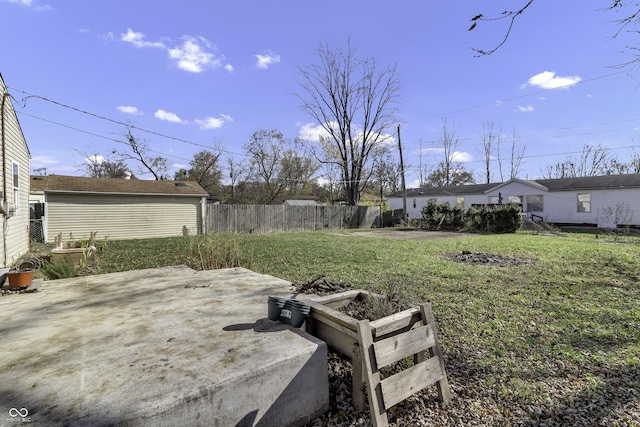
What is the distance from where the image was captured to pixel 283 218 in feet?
58.5

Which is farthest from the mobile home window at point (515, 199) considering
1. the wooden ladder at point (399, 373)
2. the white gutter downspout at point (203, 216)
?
the wooden ladder at point (399, 373)

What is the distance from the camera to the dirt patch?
7074 millimetres

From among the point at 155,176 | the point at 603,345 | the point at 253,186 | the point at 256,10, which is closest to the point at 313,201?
the point at 253,186

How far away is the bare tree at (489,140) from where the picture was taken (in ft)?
99.0

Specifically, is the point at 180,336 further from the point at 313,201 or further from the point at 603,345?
the point at 313,201

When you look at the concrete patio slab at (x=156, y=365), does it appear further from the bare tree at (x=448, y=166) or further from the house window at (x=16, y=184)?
the bare tree at (x=448, y=166)

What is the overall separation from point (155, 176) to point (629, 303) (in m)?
29.9

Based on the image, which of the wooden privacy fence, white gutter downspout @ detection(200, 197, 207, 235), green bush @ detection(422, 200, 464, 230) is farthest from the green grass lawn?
green bush @ detection(422, 200, 464, 230)

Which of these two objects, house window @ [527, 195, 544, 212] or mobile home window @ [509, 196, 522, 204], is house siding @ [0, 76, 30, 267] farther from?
house window @ [527, 195, 544, 212]

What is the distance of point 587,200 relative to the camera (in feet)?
56.9

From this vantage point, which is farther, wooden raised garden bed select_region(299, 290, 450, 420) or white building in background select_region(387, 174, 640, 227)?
white building in background select_region(387, 174, 640, 227)

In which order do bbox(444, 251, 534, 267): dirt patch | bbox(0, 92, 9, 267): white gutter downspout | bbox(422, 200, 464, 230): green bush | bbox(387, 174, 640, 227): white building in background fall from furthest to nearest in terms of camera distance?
bbox(422, 200, 464, 230): green bush, bbox(387, 174, 640, 227): white building in background, bbox(444, 251, 534, 267): dirt patch, bbox(0, 92, 9, 267): white gutter downspout

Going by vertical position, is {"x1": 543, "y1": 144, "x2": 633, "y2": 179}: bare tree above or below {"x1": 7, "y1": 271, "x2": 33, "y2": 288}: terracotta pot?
above

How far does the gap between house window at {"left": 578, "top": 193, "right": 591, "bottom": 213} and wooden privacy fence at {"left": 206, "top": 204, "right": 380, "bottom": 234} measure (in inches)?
448
